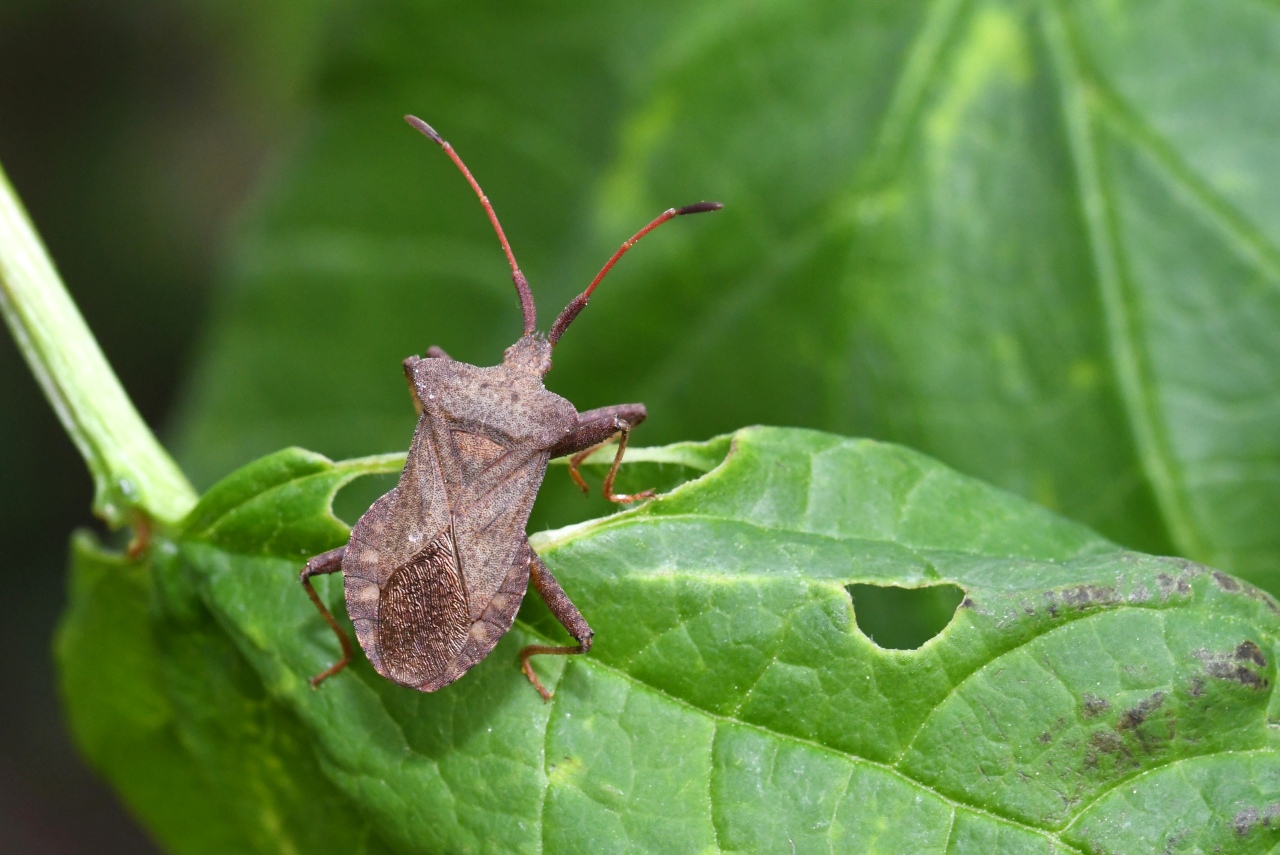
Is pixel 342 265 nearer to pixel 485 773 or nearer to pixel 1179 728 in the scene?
pixel 485 773

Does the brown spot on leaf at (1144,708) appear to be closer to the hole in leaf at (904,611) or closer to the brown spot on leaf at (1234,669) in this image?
the brown spot on leaf at (1234,669)

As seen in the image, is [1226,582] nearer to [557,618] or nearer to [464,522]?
[557,618]

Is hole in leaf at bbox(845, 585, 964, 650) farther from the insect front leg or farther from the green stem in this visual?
the green stem

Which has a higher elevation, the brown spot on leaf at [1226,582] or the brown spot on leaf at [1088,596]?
the brown spot on leaf at [1226,582]

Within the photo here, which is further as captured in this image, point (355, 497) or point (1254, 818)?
point (355, 497)

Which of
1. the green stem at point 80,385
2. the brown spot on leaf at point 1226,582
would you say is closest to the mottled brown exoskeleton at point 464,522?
the green stem at point 80,385

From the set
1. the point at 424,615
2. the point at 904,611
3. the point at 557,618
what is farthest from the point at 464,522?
the point at 904,611

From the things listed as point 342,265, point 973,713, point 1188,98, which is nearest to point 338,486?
point 973,713
